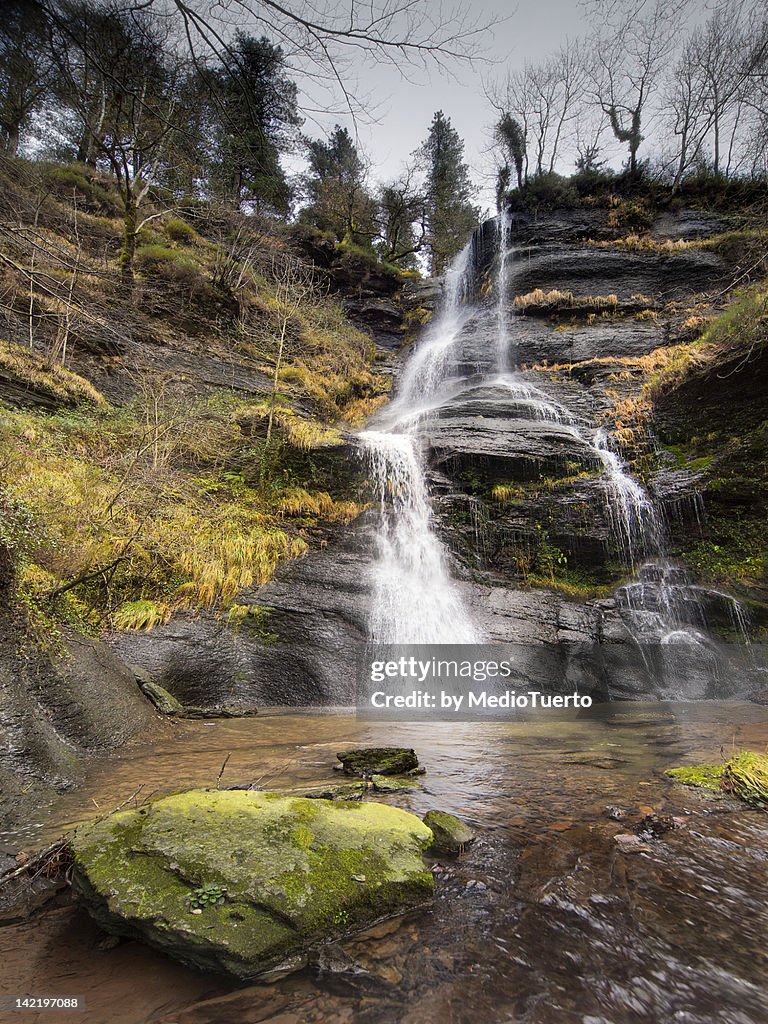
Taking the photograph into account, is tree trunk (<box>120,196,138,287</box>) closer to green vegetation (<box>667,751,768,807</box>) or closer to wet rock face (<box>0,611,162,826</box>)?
wet rock face (<box>0,611,162,826</box>)

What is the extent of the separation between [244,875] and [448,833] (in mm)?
1117

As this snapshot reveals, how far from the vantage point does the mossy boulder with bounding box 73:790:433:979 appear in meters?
1.53

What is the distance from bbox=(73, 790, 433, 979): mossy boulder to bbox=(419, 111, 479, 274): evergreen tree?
31935mm

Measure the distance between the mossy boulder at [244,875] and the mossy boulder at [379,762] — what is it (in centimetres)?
129

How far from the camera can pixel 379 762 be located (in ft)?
11.9

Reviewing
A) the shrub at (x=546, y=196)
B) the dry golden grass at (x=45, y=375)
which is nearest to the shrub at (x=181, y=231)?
the dry golden grass at (x=45, y=375)

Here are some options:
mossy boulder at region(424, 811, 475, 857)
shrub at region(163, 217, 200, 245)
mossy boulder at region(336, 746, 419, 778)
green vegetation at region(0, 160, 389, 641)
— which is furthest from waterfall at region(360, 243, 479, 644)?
shrub at region(163, 217, 200, 245)

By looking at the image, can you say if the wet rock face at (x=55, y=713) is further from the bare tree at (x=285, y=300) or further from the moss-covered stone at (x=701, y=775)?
the bare tree at (x=285, y=300)

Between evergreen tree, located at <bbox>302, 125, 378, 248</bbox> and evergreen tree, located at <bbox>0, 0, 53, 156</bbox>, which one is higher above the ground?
evergreen tree, located at <bbox>302, 125, 378, 248</bbox>

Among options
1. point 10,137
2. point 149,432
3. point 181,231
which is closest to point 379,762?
point 149,432

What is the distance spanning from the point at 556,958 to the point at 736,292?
1800 centimetres

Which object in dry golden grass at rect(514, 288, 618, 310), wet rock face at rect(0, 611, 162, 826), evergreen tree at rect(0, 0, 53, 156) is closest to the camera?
evergreen tree at rect(0, 0, 53, 156)

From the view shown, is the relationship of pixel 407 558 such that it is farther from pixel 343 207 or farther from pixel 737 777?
pixel 343 207

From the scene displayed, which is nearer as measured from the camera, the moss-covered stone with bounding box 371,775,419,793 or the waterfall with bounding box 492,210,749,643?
the moss-covered stone with bounding box 371,775,419,793
